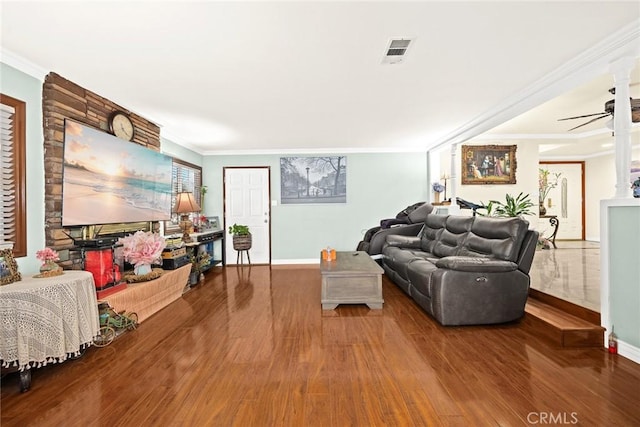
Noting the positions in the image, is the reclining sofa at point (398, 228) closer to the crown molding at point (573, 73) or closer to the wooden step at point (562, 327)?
the crown molding at point (573, 73)

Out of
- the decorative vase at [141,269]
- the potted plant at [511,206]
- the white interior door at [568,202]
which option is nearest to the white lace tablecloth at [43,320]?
the decorative vase at [141,269]

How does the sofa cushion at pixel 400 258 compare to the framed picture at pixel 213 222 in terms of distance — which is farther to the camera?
the framed picture at pixel 213 222

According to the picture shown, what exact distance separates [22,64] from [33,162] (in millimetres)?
791

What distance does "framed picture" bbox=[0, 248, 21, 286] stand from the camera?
2.10m

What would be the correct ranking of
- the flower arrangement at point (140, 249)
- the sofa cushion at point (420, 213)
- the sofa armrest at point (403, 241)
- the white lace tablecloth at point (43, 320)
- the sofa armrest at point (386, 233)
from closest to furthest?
1. the white lace tablecloth at point (43, 320)
2. the flower arrangement at point (140, 249)
3. the sofa armrest at point (403, 241)
4. the sofa armrest at point (386, 233)
5. the sofa cushion at point (420, 213)

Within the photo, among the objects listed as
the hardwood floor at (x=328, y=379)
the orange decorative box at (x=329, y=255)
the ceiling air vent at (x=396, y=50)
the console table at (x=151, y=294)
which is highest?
the ceiling air vent at (x=396, y=50)

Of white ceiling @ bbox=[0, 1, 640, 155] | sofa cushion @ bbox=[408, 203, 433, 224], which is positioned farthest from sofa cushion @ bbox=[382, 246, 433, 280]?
white ceiling @ bbox=[0, 1, 640, 155]

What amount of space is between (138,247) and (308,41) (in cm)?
276

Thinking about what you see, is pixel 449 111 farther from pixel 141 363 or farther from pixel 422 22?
pixel 141 363

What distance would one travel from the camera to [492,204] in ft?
20.6

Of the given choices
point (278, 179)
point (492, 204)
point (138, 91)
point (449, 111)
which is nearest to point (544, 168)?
point (492, 204)

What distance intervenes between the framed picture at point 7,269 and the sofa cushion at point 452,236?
164 inches

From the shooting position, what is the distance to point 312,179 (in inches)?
256

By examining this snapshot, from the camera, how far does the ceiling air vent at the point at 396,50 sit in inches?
92.4
